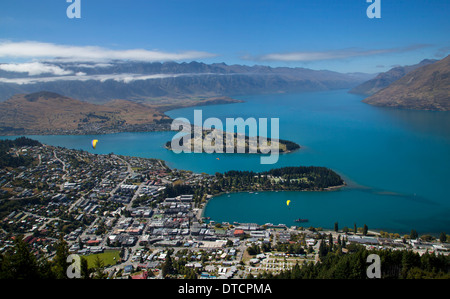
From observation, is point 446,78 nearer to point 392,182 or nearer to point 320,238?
point 392,182

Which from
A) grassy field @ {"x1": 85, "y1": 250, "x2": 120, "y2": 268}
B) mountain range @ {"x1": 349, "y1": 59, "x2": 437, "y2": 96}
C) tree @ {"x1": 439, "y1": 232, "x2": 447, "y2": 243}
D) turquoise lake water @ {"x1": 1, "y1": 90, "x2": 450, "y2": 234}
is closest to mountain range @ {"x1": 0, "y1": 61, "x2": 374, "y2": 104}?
mountain range @ {"x1": 349, "y1": 59, "x2": 437, "y2": 96}

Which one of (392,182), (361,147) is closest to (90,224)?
(392,182)

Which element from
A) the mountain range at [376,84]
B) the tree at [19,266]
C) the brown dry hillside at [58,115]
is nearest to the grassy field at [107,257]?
the tree at [19,266]

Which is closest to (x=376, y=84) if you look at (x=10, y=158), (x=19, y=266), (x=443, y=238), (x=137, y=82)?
(x=137, y=82)

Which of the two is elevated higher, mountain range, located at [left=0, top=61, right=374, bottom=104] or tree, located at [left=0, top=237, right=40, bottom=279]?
mountain range, located at [left=0, top=61, right=374, bottom=104]

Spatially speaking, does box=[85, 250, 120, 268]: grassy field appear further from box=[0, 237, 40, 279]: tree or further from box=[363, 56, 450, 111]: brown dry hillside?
box=[363, 56, 450, 111]: brown dry hillside

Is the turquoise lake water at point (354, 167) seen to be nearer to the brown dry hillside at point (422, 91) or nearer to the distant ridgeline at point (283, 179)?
the distant ridgeline at point (283, 179)
